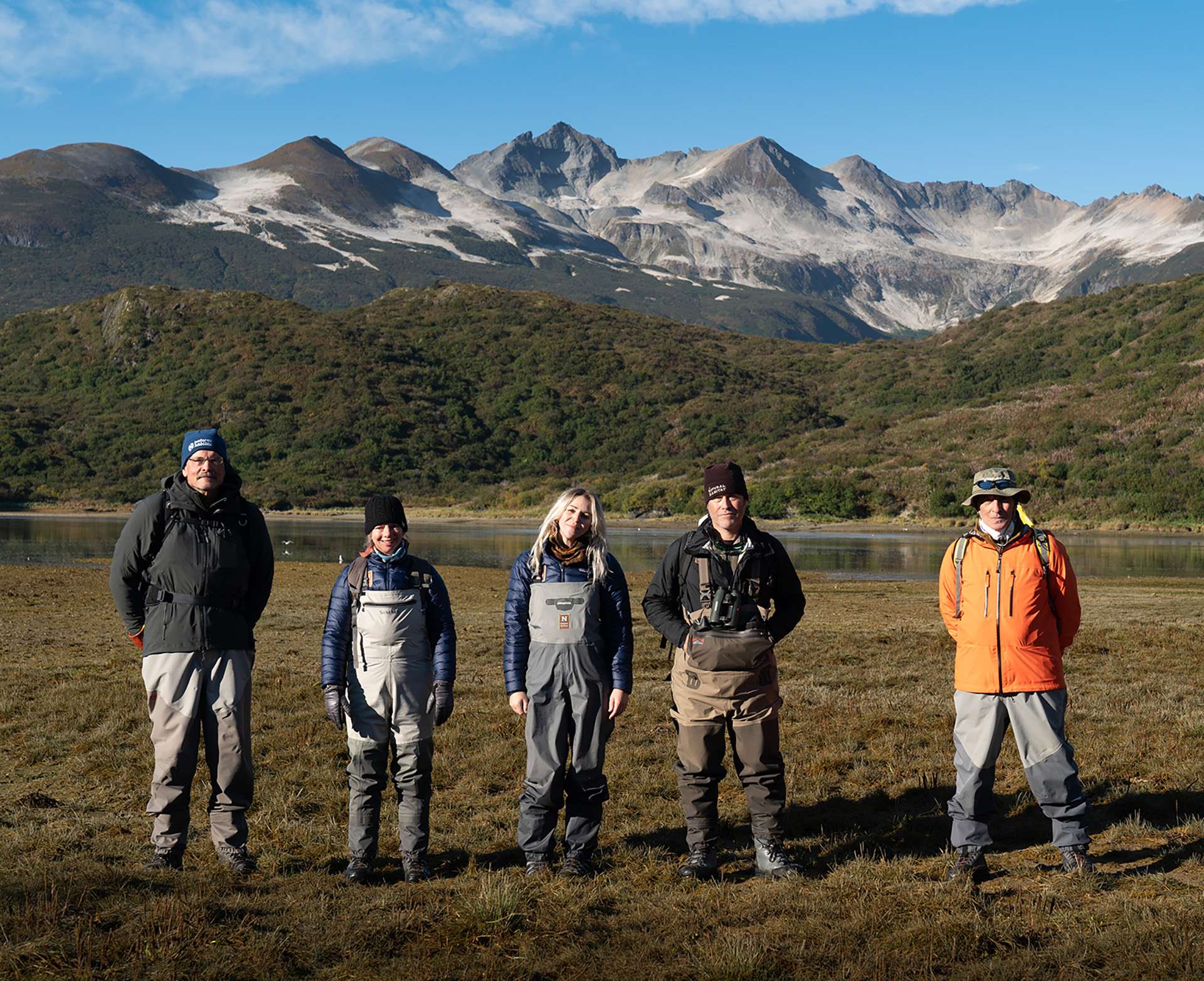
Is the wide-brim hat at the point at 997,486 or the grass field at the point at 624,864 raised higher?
the wide-brim hat at the point at 997,486

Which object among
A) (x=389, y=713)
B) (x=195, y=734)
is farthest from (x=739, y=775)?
(x=195, y=734)

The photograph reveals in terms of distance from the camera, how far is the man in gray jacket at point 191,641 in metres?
5.95

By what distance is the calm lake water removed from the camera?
40281 mm

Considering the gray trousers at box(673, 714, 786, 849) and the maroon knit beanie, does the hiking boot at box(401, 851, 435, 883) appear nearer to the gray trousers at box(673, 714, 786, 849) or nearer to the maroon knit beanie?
the gray trousers at box(673, 714, 786, 849)

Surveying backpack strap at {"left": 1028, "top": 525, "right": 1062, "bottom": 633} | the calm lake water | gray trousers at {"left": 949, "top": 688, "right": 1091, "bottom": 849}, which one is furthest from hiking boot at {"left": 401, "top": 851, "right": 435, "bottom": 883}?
the calm lake water

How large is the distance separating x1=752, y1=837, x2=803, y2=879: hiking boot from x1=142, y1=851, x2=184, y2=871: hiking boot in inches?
129

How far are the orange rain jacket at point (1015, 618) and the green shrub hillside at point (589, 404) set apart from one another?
245 ft

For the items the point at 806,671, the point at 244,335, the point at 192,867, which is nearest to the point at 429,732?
the point at 192,867

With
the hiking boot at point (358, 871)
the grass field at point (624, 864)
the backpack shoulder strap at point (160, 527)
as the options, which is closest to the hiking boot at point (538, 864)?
the grass field at point (624, 864)

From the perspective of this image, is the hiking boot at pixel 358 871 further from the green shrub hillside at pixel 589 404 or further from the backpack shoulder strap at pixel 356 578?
the green shrub hillside at pixel 589 404

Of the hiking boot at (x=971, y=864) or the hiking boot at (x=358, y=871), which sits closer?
the hiking boot at (x=358, y=871)

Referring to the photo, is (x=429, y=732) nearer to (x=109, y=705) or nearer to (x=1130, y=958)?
(x=1130, y=958)

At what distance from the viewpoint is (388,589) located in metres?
6.10

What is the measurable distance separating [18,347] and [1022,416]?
415 ft
